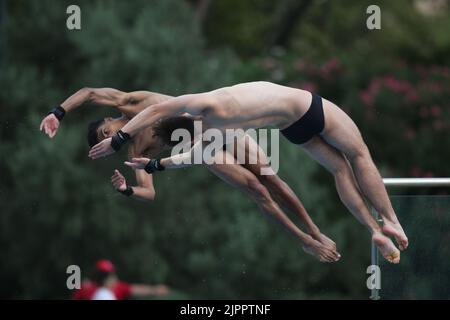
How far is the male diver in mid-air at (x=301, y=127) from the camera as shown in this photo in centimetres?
1005

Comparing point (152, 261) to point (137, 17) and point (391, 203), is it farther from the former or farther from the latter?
point (391, 203)

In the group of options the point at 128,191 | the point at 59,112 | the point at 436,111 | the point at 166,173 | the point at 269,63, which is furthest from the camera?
the point at 269,63

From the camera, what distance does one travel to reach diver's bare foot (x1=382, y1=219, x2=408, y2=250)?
Result: 10.6 meters

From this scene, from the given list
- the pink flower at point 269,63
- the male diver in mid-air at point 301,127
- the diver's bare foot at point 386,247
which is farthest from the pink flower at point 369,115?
the diver's bare foot at point 386,247

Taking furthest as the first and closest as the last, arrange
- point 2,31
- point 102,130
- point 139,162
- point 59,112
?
point 2,31 → point 102,130 → point 59,112 → point 139,162

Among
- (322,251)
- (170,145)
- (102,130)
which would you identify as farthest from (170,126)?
(322,251)

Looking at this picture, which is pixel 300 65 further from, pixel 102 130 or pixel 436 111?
pixel 102 130

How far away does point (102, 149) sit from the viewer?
33.3ft

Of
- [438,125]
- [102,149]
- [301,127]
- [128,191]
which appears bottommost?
[128,191]

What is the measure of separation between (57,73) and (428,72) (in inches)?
253

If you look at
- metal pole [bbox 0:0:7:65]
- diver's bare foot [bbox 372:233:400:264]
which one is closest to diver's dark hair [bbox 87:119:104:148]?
diver's bare foot [bbox 372:233:400:264]

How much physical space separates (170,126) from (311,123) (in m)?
1.27

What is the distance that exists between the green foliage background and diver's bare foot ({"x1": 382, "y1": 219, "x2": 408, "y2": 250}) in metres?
9.00

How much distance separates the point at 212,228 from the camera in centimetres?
2039
